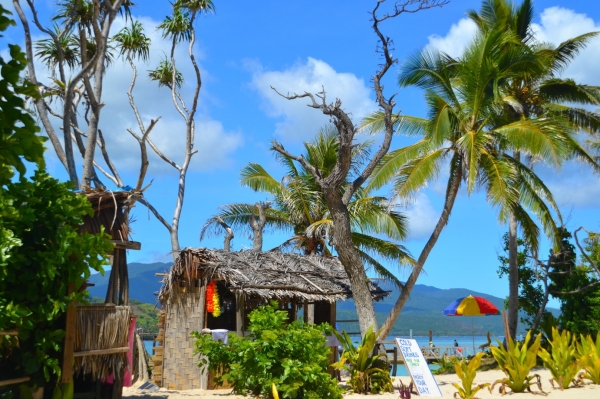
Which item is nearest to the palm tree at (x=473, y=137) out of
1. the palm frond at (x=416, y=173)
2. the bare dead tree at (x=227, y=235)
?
the palm frond at (x=416, y=173)

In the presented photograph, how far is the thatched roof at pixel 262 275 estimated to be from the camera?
490 inches

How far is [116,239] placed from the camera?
8.29 meters

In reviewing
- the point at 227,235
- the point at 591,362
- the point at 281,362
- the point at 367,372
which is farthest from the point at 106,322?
the point at 227,235

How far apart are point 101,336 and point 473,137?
9029mm

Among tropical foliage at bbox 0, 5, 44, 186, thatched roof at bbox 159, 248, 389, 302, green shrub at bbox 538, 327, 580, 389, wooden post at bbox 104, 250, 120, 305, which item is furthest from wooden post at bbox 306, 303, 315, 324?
tropical foliage at bbox 0, 5, 44, 186

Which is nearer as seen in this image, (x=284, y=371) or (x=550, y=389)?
(x=284, y=371)

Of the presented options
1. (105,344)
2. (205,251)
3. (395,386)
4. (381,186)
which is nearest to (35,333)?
(105,344)

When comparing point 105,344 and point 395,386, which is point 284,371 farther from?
point 395,386

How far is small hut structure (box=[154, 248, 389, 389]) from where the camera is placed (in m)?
12.5

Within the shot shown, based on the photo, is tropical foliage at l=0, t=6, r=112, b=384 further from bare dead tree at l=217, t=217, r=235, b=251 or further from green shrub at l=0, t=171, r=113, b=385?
bare dead tree at l=217, t=217, r=235, b=251

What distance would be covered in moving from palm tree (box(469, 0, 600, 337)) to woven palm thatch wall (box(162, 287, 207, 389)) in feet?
30.1

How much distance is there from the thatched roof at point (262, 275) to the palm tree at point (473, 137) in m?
1.61

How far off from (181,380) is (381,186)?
6529 mm

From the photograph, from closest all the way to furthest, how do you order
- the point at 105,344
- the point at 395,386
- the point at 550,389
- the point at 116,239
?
the point at 105,344 → the point at 116,239 → the point at 550,389 → the point at 395,386
